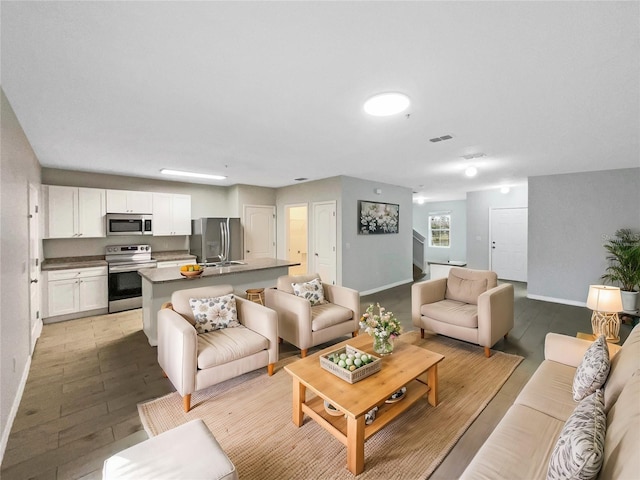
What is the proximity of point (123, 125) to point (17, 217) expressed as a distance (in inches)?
49.2

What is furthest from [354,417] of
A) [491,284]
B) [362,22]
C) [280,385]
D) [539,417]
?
[491,284]

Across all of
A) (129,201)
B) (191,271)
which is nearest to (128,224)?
(129,201)

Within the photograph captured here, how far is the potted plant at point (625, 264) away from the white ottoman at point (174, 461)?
19.9 ft

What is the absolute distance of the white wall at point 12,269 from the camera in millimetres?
2027

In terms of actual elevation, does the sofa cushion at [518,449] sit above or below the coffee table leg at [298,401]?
above

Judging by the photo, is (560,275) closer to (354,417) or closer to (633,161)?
(633,161)

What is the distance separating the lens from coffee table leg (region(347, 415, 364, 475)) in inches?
64.9

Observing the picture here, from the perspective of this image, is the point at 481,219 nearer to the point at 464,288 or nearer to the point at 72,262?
the point at 464,288

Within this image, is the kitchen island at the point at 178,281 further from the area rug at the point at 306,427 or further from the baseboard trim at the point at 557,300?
the baseboard trim at the point at 557,300

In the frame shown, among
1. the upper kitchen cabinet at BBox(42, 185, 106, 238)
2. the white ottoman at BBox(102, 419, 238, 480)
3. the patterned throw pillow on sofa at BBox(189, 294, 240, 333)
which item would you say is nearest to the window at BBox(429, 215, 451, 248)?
the patterned throw pillow on sofa at BBox(189, 294, 240, 333)

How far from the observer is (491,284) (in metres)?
3.59

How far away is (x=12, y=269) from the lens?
232 cm

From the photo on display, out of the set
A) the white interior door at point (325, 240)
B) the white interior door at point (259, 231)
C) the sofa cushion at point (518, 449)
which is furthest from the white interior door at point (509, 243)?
the sofa cushion at point (518, 449)

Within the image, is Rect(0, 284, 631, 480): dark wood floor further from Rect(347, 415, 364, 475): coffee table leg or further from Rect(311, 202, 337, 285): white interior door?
Rect(311, 202, 337, 285): white interior door
